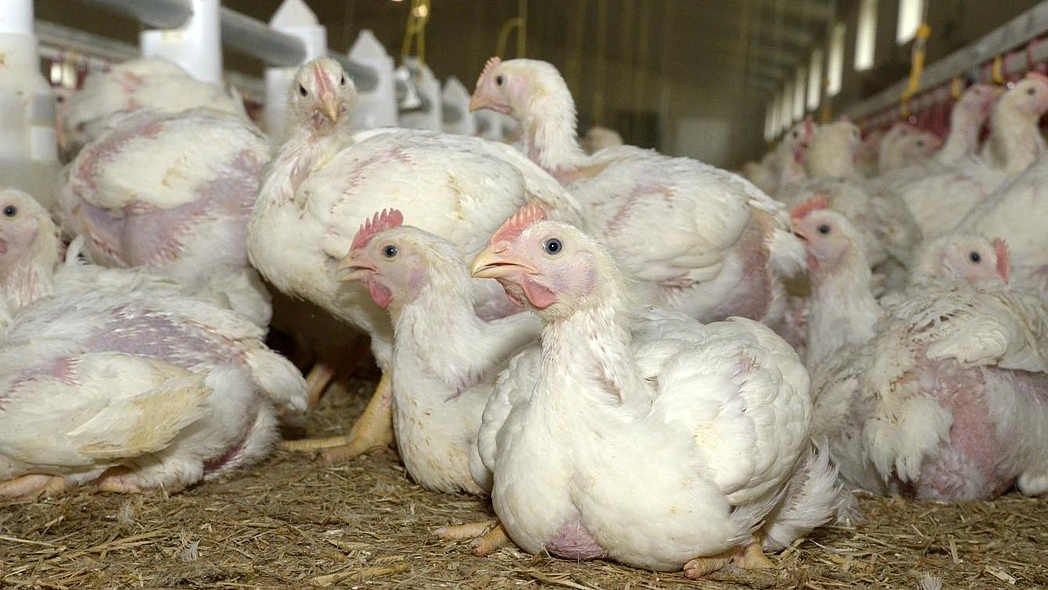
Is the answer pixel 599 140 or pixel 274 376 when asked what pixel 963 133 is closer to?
pixel 599 140

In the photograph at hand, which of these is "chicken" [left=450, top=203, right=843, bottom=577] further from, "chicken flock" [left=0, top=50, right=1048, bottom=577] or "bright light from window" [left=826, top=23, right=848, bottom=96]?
"bright light from window" [left=826, top=23, right=848, bottom=96]

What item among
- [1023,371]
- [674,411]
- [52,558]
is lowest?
[52,558]

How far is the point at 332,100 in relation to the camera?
329 centimetres

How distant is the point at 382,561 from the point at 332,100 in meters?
1.64

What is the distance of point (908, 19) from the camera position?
30.0 ft

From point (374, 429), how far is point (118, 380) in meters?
0.93

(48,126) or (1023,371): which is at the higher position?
(48,126)

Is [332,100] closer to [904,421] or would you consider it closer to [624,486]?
[624,486]

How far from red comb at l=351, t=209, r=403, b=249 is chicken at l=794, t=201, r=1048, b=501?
1385 millimetres

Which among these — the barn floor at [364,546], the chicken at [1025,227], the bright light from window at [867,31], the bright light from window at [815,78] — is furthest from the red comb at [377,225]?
the bright light from window at [867,31]

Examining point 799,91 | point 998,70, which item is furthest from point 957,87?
point 799,91

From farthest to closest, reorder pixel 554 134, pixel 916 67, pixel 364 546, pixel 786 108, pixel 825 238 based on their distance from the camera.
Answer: pixel 786 108 < pixel 916 67 < pixel 554 134 < pixel 825 238 < pixel 364 546

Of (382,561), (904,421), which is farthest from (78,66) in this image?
(904,421)

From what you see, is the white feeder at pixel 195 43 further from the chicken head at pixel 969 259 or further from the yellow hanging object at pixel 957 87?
the yellow hanging object at pixel 957 87
